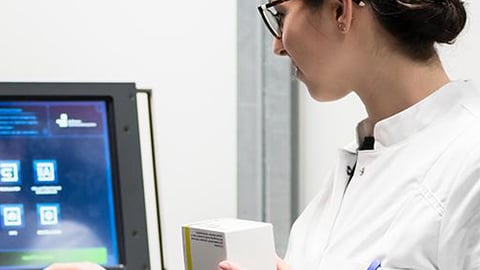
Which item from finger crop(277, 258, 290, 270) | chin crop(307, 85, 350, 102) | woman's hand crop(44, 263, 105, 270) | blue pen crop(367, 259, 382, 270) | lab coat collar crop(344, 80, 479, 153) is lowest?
finger crop(277, 258, 290, 270)

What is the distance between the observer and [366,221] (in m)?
0.86

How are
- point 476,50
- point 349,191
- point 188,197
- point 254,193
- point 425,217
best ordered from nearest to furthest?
point 425,217
point 349,191
point 476,50
point 188,197
point 254,193

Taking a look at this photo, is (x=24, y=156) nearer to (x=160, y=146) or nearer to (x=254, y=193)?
(x=160, y=146)

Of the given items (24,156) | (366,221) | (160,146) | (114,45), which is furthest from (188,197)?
(366,221)

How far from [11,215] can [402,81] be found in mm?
613

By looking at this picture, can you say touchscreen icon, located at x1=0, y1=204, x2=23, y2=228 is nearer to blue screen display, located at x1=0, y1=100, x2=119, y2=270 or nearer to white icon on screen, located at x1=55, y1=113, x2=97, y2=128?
blue screen display, located at x1=0, y1=100, x2=119, y2=270

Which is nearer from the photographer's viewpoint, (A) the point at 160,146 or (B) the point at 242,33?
(A) the point at 160,146

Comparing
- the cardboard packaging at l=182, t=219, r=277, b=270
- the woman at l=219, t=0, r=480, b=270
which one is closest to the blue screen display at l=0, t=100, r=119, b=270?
the cardboard packaging at l=182, t=219, r=277, b=270

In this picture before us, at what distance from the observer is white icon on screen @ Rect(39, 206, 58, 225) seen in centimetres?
95

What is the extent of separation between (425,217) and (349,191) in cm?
17

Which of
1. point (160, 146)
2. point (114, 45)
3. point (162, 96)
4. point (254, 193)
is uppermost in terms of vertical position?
point (114, 45)

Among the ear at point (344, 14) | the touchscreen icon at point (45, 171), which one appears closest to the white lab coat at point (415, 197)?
the ear at point (344, 14)

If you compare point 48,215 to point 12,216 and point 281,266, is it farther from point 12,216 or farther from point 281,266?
point 281,266

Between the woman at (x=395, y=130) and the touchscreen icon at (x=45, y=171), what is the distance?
326 mm
